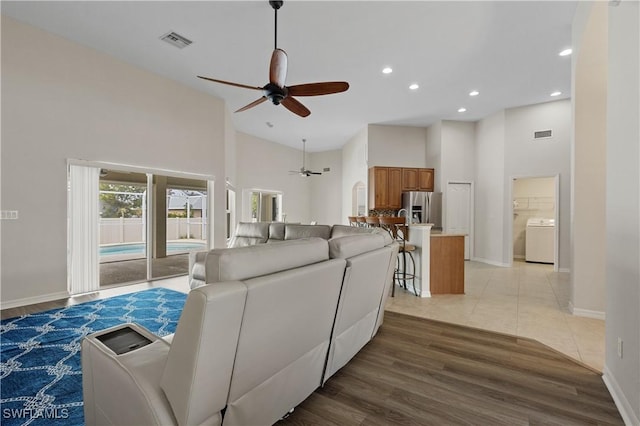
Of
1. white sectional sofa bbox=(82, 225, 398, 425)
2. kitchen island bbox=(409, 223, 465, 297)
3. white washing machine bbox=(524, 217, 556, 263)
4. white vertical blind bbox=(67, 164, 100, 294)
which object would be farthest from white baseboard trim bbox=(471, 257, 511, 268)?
white vertical blind bbox=(67, 164, 100, 294)

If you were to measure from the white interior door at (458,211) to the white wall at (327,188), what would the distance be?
361cm

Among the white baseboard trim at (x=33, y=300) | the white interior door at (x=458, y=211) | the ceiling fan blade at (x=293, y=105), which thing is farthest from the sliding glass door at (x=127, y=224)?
the white interior door at (x=458, y=211)

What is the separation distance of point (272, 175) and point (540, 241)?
760 cm

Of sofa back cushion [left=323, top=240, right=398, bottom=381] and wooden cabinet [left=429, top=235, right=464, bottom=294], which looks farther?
wooden cabinet [left=429, top=235, right=464, bottom=294]

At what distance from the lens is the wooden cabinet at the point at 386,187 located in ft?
23.7

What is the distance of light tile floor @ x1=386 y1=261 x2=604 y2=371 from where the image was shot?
265 centimetres

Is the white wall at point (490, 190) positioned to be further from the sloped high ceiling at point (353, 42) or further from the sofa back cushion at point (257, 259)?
the sofa back cushion at point (257, 259)

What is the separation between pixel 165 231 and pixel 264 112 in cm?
386

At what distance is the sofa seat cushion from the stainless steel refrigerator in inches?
201

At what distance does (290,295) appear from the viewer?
53.1 inches

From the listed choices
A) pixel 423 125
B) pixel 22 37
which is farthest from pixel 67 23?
pixel 423 125

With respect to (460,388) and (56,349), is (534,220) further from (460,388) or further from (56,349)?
(56,349)

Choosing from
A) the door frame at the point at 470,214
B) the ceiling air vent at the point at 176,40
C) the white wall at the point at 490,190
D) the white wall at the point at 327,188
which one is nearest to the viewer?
the ceiling air vent at the point at 176,40

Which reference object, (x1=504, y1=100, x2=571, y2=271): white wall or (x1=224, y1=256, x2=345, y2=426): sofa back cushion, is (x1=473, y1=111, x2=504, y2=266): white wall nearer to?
(x1=504, y1=100, x2=571, y2=271): white wall
